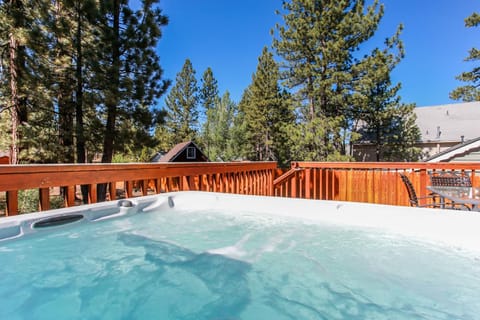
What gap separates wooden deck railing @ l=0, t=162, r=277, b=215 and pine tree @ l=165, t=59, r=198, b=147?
17493 mm

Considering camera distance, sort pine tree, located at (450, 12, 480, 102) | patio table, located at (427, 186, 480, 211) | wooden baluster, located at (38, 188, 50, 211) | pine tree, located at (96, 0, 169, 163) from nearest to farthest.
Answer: wooden baluster, located at (38, 188, 50, 211), patio table, located at (427, 186, 480, 211), pine tree, located at (96, 0, 169, 163), pine tree, located at (450, 12, 480, 102)

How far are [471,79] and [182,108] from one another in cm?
1786

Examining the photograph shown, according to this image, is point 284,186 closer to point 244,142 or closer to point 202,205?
point 202,205

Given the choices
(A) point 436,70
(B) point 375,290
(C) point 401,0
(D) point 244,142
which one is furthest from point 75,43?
(A) point 436,70

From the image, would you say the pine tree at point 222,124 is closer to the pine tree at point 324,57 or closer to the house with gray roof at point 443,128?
the pine tree at point 324,57

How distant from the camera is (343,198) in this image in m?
4.46

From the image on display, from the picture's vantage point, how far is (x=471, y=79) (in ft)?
37.6

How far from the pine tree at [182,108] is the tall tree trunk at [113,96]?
49.6 ft

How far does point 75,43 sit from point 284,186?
529cm

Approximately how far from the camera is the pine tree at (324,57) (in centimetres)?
934

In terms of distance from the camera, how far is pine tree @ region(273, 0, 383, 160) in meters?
9.34

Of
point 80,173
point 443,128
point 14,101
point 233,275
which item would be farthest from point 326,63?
point 233,275

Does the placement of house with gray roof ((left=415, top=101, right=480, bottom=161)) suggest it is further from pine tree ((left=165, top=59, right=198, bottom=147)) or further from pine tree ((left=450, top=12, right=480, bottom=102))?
pine tree ((left=165, top=59, right=198, bottom=147))

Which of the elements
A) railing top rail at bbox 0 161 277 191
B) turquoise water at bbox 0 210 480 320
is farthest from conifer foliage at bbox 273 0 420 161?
turquoise water at bbox 0 210 480 320
